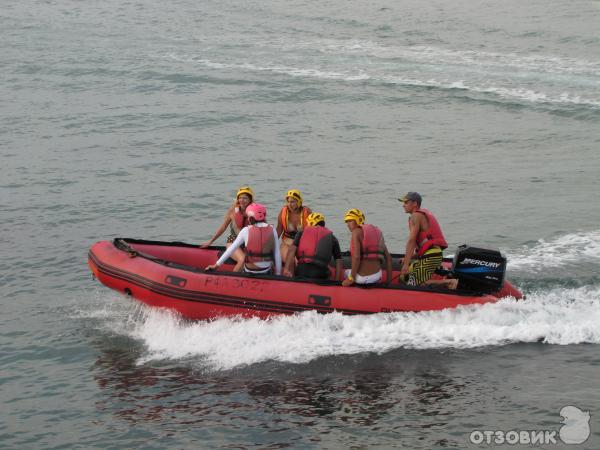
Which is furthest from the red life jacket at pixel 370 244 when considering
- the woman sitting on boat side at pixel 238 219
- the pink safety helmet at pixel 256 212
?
the woman sitting on boat side at pixel 238 219

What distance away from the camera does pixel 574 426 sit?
8625 mm

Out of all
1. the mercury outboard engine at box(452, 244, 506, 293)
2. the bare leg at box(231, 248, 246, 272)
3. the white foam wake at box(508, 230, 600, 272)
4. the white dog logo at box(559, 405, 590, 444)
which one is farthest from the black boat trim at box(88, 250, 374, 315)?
the white foam wake at box(508, 230, 600, 272)

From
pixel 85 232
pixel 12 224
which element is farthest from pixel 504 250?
pixel 12 224

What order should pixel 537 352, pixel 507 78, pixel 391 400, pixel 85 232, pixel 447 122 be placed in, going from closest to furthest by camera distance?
1. pixel 391 400
2. pixel 537 352
3. pixel 85 232
4. pixel 447 122
5. pixel 507 78

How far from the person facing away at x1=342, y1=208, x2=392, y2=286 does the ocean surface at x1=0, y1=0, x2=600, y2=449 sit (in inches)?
20.7

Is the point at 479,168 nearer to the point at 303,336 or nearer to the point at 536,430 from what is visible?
the point at 303,336

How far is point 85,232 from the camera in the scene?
15.3 metres

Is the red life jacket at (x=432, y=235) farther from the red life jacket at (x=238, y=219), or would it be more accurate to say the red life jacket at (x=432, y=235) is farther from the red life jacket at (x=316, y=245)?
the red life jacket at (x=238, y=219)

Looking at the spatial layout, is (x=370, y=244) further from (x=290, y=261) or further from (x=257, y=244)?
(x=257, y=244)

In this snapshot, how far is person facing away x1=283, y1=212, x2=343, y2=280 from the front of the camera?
35.0 ft

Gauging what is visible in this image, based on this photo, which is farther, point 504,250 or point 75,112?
point 75,112

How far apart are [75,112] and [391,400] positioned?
55.1 ft

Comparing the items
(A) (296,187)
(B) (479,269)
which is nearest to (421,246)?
(B) (479,269)

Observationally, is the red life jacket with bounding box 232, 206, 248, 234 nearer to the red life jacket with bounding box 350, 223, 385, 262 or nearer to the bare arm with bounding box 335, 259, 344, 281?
the bare arm with bounding box 335, 259, 344, 281
